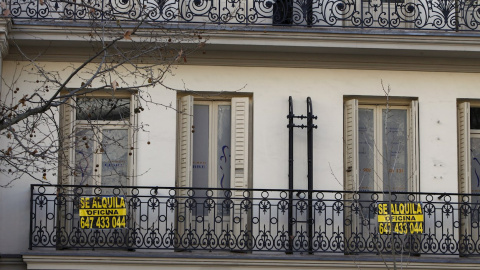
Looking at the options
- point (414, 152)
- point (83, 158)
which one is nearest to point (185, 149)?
point (83, 158)

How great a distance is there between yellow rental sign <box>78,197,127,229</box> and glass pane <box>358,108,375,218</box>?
400 cm

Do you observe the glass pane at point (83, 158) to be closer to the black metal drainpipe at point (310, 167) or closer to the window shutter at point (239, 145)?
the window shutter at point (239, 145)

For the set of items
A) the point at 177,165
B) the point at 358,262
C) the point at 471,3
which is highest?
the point at 471,3

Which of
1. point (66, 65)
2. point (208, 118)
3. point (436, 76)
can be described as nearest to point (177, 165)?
point (208, 118)

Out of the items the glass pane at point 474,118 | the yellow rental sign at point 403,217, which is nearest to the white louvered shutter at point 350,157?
the yellow rental sign at point 403,217

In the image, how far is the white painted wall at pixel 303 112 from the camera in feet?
65.0

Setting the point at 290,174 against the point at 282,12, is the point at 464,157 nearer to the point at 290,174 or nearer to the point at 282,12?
the point at 290,174

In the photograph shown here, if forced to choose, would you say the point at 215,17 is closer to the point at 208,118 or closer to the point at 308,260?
the point at 208,118

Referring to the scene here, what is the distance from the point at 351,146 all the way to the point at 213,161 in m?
2.29

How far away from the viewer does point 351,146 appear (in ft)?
66.1

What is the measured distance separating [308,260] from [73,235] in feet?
12.3

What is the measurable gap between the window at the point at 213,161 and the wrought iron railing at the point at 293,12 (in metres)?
1.39

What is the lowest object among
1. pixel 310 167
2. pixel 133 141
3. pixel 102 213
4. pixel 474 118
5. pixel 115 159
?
pixel 102 213

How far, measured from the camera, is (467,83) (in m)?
20.5
